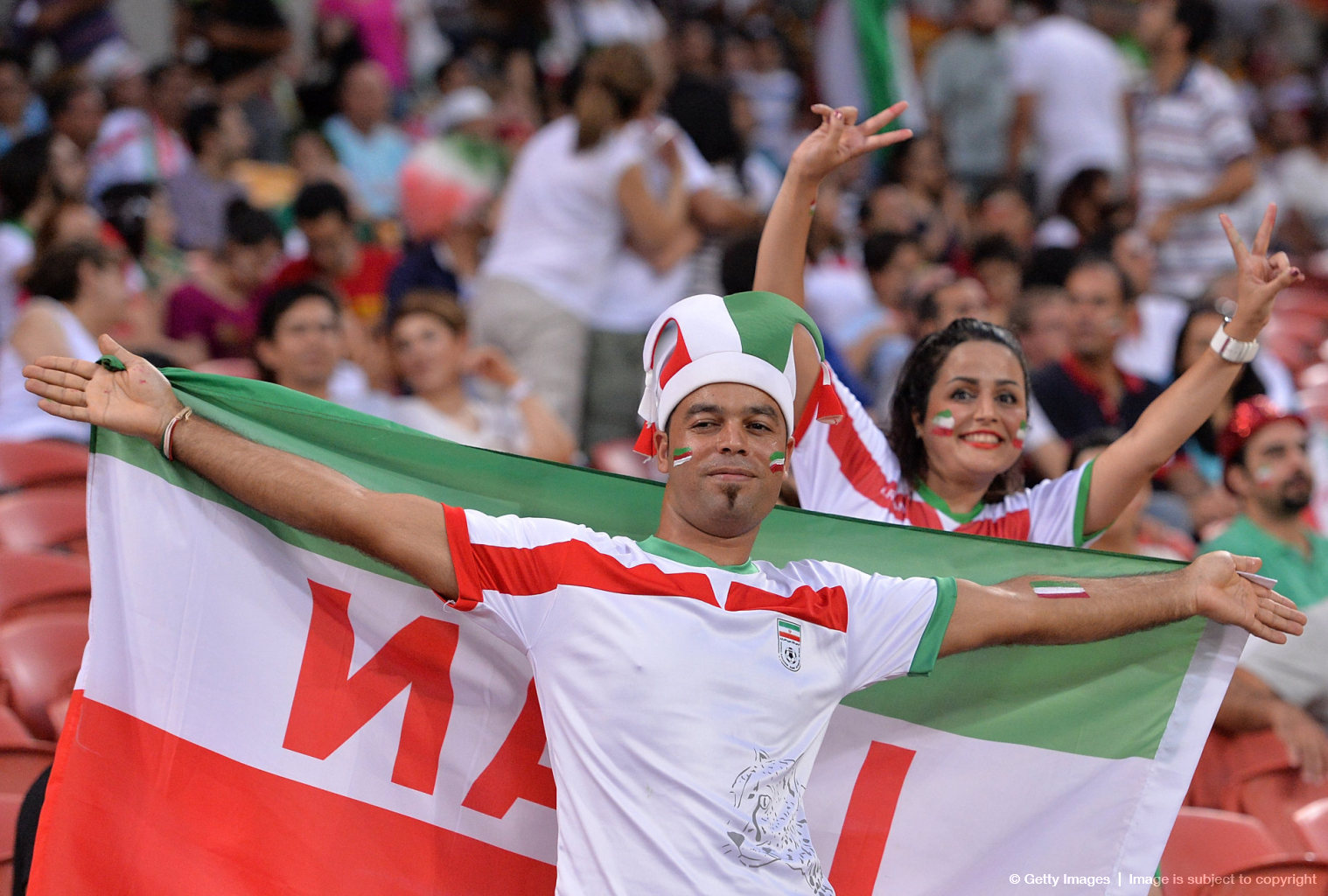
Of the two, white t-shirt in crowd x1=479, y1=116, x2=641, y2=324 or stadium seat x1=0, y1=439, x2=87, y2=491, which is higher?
white t-shirt in crowd x1=479, y1=116, x2=641, y2=324

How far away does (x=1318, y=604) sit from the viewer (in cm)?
463

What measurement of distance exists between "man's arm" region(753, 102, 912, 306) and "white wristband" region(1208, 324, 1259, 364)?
889 millimetres

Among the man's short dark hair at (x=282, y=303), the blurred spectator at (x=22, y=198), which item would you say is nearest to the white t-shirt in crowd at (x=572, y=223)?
the man's short dark hair at (x=282, y=303)

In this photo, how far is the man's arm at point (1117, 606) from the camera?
2.94 meters

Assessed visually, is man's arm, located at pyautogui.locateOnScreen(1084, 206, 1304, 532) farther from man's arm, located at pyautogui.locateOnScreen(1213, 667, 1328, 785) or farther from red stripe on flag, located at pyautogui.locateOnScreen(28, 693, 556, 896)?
red stripe on flag, located at pyautogui.locateOnScreen(28, 693, 556, 896)

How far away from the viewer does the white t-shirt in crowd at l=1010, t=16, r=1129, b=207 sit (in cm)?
1006

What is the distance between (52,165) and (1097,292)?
5087mm

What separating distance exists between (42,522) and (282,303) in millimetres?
1120

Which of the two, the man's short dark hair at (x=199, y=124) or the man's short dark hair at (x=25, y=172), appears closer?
the man's short dark hair at (x=25, y=172)

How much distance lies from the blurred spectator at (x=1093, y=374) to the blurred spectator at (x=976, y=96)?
391cm

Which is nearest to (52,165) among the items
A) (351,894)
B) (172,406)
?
(172,406)

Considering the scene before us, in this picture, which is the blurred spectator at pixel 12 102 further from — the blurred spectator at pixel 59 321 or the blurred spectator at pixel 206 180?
the blurred spectator at pixel 59 321

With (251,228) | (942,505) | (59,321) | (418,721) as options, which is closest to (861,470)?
(942,505)

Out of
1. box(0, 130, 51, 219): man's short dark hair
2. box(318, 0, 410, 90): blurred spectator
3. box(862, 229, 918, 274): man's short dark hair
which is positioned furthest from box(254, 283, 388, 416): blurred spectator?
box(318, 0, 410, 90): blurred spectator
